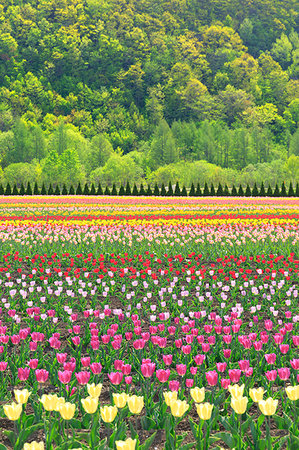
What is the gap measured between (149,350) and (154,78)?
120 meters

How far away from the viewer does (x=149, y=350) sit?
5.08 metres

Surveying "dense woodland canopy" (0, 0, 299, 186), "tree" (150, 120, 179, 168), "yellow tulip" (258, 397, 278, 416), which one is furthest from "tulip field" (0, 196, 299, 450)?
"dense woodland canopy" (0, 0, 299, 186)

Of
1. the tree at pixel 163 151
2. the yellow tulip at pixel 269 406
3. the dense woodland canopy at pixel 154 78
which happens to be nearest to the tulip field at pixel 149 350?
the yellow tulip at pixel 269 406

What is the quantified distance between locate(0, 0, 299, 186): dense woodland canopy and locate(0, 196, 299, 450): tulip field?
70459 millimetres

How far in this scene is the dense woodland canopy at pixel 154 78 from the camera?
90625 millimetres

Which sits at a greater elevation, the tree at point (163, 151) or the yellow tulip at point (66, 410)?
the tree at point (163, 151)

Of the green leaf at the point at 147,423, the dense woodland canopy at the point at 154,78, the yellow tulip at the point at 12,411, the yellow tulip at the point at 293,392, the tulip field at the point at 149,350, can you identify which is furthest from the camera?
the dense woodland canopy at the point at 154,78

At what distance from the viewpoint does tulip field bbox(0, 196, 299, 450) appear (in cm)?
301

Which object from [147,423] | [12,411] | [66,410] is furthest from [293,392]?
[12,411]

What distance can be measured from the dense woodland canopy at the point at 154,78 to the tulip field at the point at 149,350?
2774 inches

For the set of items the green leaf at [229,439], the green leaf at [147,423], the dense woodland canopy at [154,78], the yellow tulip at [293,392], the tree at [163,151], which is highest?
the dense woodland canopy at [154,78]

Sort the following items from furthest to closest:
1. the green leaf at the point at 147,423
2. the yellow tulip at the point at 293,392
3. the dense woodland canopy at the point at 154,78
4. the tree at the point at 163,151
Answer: the dense woodland canopy at the point at 154,78 → the tree at the point at 163,151 → the green leaf at the point at 147,423 → the yellow tulip at the point at 293,392

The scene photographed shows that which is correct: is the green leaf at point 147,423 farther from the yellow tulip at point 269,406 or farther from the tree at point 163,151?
the tree at point 163,151

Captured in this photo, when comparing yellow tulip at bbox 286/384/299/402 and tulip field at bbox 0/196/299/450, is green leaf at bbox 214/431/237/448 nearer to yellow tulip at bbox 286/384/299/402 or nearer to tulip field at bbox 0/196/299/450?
tulip field at bbox 0/196/299/450
